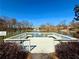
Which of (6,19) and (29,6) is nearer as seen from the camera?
(29,6)

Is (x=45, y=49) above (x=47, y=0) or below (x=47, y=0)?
below

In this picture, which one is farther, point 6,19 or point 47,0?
point 6,19

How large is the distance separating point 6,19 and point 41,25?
309 inches

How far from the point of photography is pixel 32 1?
20.9m

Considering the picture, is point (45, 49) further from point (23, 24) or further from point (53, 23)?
point (23, 24)

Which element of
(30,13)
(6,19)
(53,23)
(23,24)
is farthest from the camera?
(23,24)

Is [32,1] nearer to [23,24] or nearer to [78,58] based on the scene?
[23,24]

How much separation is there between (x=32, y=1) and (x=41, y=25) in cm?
818

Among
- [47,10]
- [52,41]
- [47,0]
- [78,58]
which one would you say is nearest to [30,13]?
[47,10]

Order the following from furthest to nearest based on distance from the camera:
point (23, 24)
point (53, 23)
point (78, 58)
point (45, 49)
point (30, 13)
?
point (23, 24) < point (53, 23) < point (30, 13) < point (45, 49) < point (78, 58)

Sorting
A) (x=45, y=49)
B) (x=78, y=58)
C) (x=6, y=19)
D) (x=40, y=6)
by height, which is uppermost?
(x=40, y=6)

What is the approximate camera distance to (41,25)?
92.0 ft

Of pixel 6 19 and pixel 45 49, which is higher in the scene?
pixel 6 19

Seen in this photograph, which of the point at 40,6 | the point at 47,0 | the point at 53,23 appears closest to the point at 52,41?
the point at 47,0
